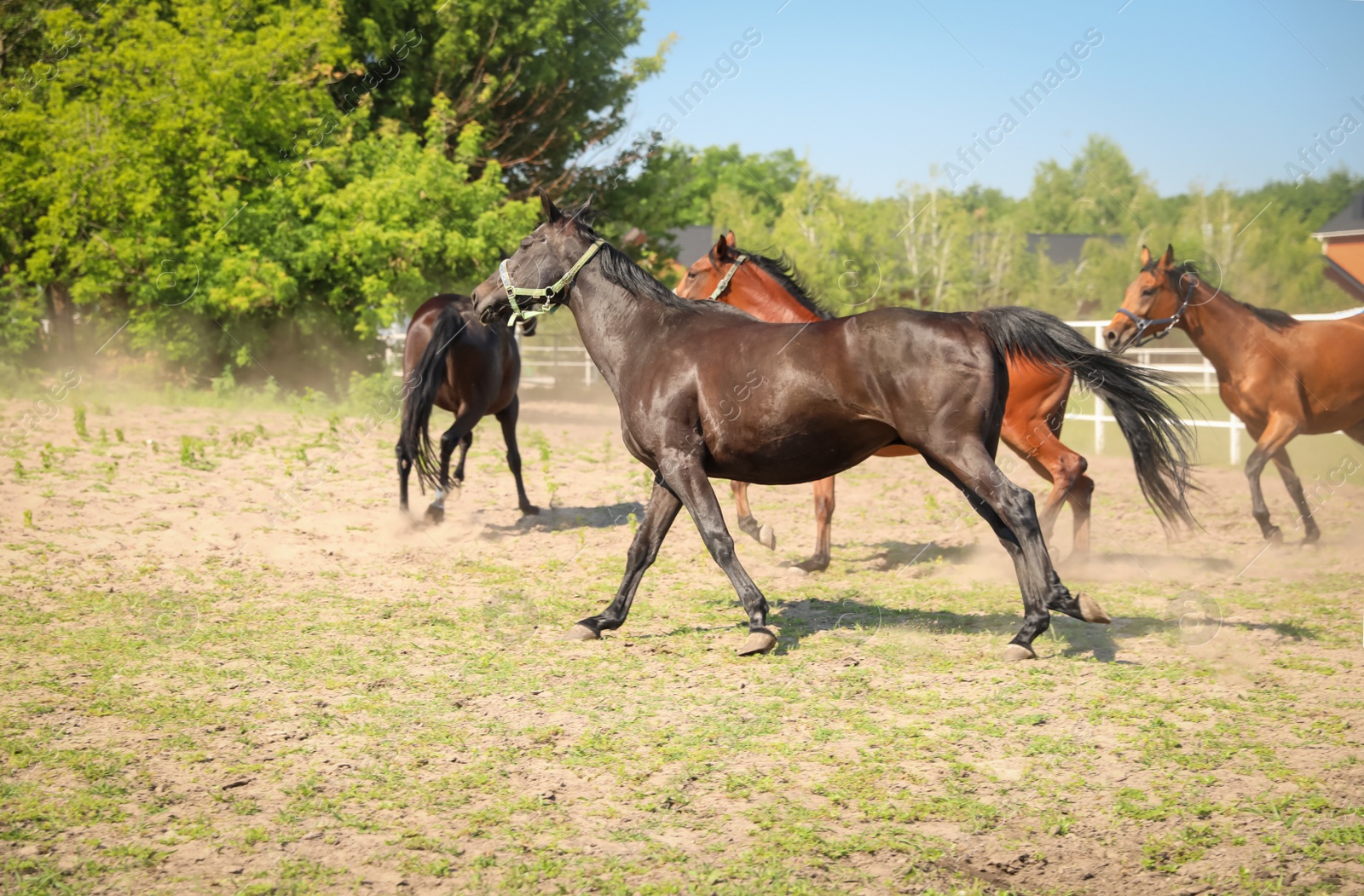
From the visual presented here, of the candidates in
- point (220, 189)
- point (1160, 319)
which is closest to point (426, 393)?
point (1160, 319)

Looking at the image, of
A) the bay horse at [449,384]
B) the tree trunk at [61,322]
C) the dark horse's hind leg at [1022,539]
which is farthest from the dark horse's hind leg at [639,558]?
the tree trunk at [61,322]

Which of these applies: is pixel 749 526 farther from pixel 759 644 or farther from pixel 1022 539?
pixel 1022 539

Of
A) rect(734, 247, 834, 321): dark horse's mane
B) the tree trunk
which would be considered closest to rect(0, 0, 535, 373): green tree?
the tree trunk

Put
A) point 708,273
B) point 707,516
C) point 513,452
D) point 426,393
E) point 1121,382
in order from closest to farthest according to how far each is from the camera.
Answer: point 707,516 < point 1121,382 < point 708,273 < point 426,393 < point 513,452

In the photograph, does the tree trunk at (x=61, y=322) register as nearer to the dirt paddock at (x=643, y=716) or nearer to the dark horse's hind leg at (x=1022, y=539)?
the dirt paddock at (x=643, y=716)

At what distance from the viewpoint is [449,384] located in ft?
29.4

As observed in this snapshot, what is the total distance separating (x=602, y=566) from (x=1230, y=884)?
5076 millimetres

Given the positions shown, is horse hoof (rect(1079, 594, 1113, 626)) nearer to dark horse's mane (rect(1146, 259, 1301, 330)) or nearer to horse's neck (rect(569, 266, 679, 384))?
horse's neck (rect(569, 266, 679, 384))

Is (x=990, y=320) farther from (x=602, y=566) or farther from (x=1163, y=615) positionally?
(x=602, y=566)

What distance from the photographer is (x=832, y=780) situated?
357cm

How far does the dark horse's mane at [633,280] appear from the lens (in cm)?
577

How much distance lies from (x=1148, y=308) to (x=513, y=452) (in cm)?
569

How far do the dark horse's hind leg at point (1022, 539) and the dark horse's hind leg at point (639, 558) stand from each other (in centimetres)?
139

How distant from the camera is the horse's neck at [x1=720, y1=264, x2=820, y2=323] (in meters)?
7.61
